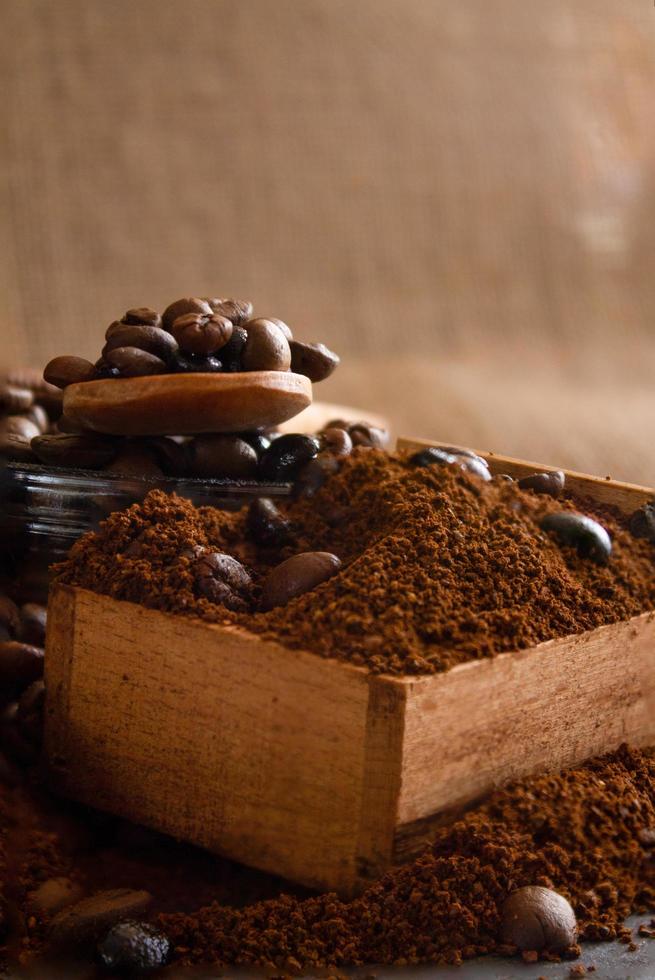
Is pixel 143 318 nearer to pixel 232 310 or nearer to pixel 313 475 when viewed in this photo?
pixel 232 310

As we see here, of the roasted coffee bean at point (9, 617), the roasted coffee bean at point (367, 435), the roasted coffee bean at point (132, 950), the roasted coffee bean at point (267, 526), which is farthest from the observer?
the roasted coffee bean at point (367, 435)

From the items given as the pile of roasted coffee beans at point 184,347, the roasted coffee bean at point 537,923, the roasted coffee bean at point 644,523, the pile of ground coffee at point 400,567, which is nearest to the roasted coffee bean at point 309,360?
the pile of roasted coffee beans at point 184,347

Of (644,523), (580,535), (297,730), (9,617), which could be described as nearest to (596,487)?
(644,523)

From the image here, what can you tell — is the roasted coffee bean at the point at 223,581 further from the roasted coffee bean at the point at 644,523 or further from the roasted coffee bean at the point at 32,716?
the roasted coffee bean at the point at 644,523

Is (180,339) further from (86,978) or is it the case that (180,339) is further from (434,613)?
(86,978)

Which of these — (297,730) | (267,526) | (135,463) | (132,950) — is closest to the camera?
(132,950)

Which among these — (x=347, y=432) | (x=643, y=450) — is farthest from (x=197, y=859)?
(x=643, y=450)
